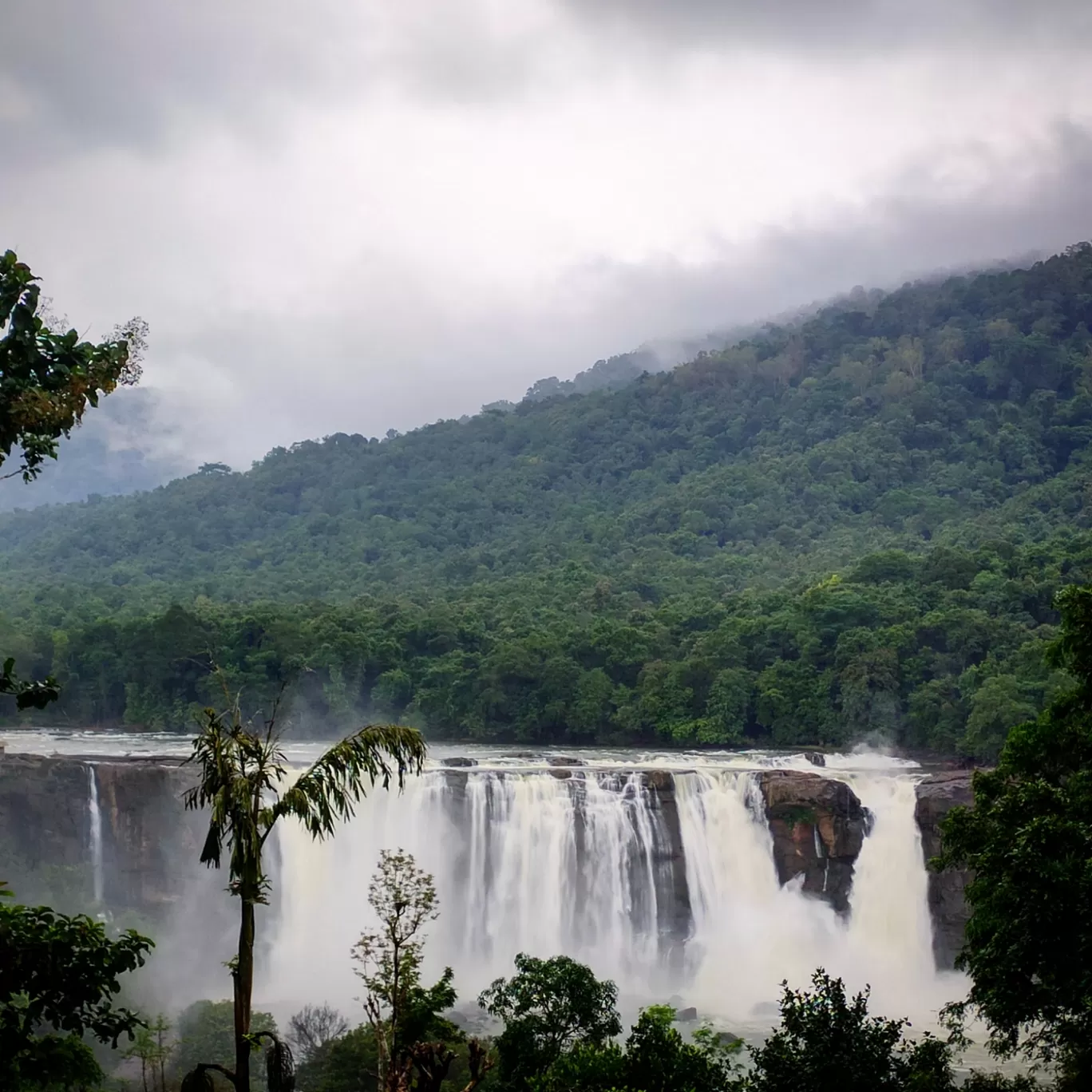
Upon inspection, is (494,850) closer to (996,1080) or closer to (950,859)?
(950,859)

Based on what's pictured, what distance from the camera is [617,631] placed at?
144 ft

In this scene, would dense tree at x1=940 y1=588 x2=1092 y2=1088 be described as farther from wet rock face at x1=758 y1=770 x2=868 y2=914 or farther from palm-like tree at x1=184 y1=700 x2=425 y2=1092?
wet rock face at x1=758 y1=770 x2=868 y2=914

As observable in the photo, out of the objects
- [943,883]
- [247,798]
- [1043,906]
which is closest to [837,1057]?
[1043,906]

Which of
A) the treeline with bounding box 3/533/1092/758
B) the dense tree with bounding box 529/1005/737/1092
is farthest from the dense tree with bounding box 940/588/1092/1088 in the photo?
the treeline with bounding box 3/533/1092/758

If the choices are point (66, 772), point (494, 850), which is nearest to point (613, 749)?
point (494, 850)

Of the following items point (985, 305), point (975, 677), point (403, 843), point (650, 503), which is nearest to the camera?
point (403, 843)

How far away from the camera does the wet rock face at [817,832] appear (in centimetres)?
2847

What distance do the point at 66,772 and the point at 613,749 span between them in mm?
16921

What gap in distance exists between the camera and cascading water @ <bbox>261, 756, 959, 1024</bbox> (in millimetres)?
27734

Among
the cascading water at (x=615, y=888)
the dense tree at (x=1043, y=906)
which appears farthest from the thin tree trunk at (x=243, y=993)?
the cascading water at (x=615, y=888)

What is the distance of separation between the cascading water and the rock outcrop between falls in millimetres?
2746

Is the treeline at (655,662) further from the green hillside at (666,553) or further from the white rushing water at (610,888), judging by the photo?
the white rushing water at (610,888)

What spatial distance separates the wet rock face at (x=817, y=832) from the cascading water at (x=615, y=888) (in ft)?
0.85

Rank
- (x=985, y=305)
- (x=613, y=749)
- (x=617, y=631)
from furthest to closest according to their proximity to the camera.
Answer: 1. (x=985, y=305)
2. (x=617, y=631)
3. (x=613, y=749)
